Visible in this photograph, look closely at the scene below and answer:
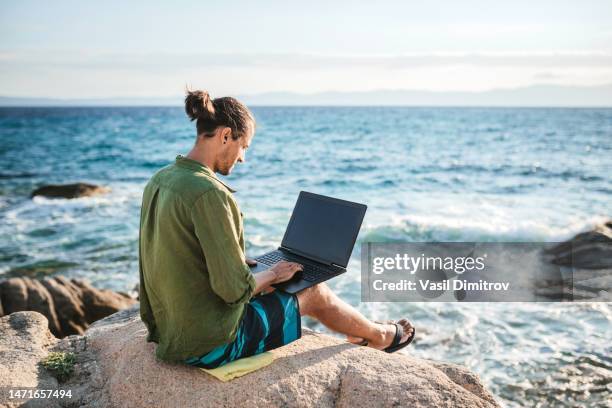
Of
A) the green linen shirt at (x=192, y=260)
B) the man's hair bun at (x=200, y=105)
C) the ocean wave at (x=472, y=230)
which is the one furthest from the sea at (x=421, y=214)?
the man's hair bun at (x=200, y=105)

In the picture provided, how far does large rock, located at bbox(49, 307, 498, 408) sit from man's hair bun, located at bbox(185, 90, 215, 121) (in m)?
1.74

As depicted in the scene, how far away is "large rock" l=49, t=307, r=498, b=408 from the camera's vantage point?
3619 millimetres

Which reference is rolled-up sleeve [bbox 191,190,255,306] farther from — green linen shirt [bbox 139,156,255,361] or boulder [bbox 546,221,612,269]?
boulder [bbox 546,221,612,269]

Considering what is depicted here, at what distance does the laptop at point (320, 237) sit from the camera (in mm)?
4355

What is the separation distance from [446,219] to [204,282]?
1273cm

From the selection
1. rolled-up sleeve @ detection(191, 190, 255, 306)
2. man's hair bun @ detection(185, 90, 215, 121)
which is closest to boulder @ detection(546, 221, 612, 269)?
rolled-up sleeve @ detection(191, 190, 255, 306)

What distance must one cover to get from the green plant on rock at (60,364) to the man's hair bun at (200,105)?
225cm

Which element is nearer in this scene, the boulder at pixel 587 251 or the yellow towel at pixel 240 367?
the yellow towel at pixel 240 367

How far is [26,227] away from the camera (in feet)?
49.2

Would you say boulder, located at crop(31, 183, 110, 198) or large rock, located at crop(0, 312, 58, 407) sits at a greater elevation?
large rock, located at crop(0, 312, 58, 407)

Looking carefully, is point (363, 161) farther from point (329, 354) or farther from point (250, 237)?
point (329, 354)

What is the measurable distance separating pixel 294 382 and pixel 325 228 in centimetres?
137

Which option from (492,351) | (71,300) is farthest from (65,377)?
(492,351)

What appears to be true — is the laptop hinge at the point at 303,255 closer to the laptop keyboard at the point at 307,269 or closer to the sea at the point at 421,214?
the laptop keyboard at the point at 307,269
